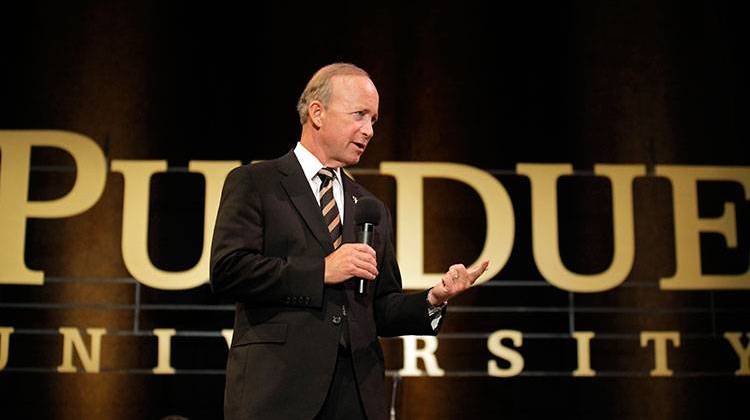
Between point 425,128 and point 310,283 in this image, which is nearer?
point 310,283

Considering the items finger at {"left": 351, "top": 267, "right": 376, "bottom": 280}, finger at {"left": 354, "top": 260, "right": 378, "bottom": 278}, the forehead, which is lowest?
finger at {"left": 351, "top": 267, "right": 376, "bottom": 280}

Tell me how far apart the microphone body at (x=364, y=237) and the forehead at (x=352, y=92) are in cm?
34

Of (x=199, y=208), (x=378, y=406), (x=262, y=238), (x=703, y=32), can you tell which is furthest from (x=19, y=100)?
(x=703, y=32)

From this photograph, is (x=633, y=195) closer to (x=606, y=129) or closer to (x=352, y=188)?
(x=606, y=129)

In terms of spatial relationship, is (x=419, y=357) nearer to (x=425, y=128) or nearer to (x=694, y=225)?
(x=425, y=128)

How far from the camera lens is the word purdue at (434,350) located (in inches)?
150

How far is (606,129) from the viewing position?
4047 mm

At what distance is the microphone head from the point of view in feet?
6.38

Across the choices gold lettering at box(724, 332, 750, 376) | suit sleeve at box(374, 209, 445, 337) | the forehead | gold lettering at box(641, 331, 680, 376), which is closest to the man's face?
the forehead

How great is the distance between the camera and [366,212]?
195 cm

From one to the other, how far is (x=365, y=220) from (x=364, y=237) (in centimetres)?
5

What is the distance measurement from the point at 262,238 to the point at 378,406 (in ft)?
1.53

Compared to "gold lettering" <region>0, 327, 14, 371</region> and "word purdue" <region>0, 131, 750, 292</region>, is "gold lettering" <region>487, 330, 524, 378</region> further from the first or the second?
"gold lettering" <region>0, 327, 14, 371</region>

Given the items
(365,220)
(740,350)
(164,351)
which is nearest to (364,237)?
(365,220)
